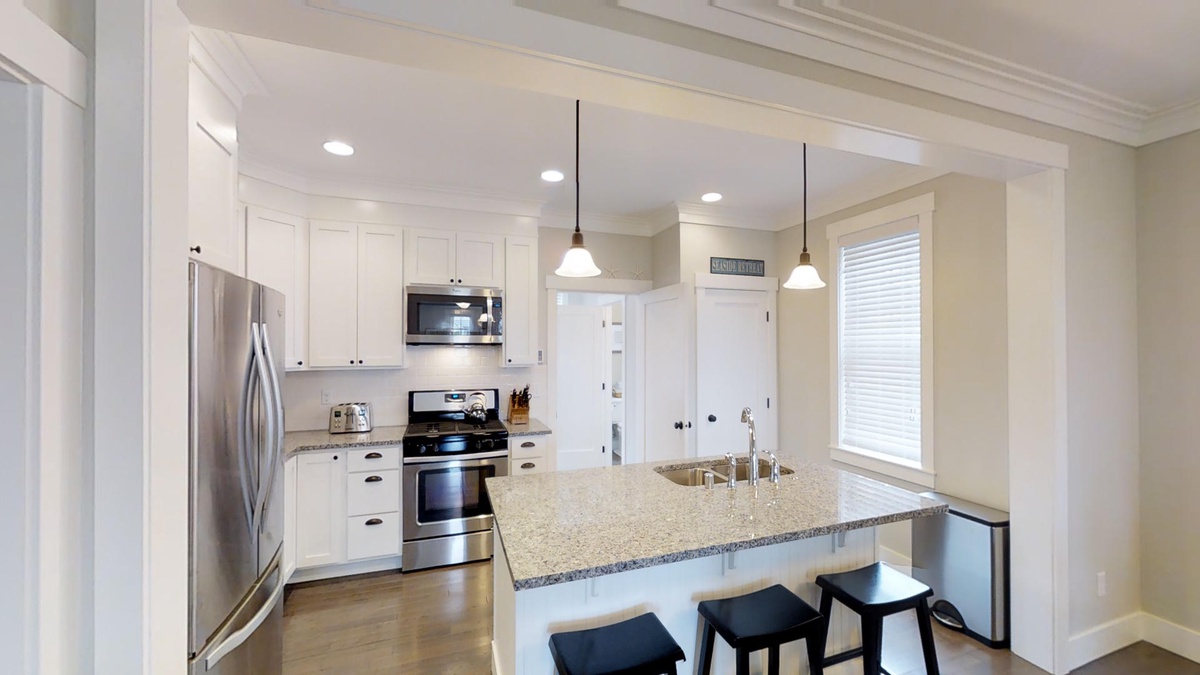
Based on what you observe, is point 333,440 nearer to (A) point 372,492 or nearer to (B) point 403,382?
(A) point 372,492

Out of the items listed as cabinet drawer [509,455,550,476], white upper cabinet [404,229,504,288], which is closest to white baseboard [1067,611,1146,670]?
cabinet drawer [509,455,550,476]

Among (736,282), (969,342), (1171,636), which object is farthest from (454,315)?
(1171,636)

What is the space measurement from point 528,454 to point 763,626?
7.43 feet

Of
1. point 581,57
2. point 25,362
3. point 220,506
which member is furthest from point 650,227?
point 25,362

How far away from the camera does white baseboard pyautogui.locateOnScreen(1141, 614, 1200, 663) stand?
2246mm

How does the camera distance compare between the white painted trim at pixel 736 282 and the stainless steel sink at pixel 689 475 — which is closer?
the stainless steel sink at pixel 689 475

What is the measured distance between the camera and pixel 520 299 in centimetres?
386

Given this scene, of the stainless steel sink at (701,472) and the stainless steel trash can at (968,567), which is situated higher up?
the stainless steel sink at (701,472)

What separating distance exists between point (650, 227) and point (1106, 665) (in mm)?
3895

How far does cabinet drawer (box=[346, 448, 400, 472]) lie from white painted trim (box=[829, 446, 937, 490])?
126 inches

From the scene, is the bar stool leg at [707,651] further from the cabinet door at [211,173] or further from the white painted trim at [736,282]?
the white painted trim at [736,282]

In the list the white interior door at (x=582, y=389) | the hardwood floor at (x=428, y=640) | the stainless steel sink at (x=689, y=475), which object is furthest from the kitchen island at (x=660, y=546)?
the white interior door at (x=582, y=389)

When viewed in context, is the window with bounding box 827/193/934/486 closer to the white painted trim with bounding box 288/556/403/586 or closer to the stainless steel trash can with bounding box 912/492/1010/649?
the stainless steel trash can with bounding box 912/492/1010/649

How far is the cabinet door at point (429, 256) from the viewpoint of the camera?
356 centimetres
